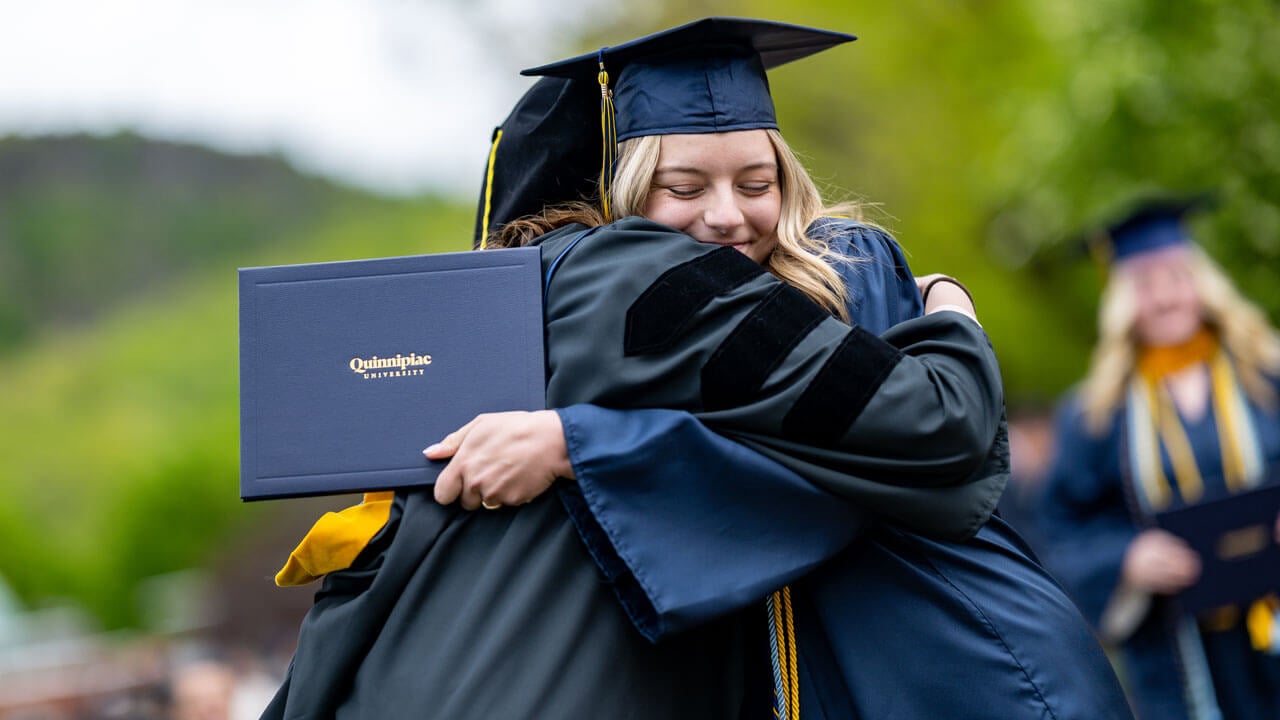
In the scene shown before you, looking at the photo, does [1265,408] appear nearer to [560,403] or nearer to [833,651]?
[833,651]

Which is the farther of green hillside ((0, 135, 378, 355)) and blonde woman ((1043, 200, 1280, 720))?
green hillside ((0, 135, 378, 355))

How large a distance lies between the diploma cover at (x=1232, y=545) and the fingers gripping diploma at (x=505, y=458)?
10.9ft

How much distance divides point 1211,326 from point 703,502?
3.65m

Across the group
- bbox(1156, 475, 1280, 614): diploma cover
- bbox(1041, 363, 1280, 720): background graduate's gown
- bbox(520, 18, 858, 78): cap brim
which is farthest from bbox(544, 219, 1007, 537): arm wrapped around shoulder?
bbox(1041, 363, 1280, 720): background graduate's gown

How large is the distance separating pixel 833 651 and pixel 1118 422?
3308 millimetres

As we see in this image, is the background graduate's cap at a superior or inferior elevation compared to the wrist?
inferior

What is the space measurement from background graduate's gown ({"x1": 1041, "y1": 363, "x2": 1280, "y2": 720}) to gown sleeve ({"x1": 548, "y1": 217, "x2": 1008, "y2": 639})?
3074 mm

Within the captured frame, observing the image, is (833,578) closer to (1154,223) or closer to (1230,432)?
(1230,432)

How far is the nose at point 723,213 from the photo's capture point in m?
2.76

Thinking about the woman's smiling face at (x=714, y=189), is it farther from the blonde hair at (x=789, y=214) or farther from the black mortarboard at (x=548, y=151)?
the black mortarboard at (x=548, y=151)

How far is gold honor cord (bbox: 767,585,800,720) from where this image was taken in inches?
106

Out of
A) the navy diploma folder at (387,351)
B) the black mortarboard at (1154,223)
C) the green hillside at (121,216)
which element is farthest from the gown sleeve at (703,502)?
the green hillside at (121,216)

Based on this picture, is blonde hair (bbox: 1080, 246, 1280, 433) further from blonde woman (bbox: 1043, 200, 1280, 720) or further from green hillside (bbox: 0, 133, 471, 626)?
green hillside (bbox: 0, 133, 471, 626)

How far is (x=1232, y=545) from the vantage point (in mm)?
4992
